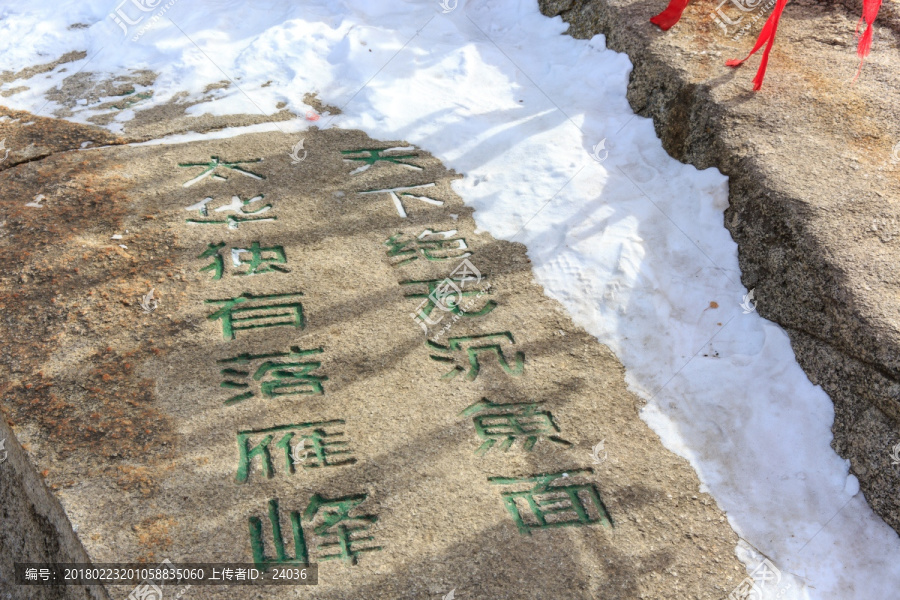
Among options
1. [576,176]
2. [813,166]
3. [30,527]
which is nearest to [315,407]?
[30,527]

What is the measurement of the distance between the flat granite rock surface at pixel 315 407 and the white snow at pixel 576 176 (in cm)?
24

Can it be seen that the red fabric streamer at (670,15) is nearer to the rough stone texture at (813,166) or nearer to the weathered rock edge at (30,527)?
the rough stone texture at (813,166)

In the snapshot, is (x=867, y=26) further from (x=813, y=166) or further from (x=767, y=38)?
(x=813, y=166)

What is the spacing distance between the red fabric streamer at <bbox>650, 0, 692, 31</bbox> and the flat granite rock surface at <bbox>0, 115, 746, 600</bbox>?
2228 millimetres

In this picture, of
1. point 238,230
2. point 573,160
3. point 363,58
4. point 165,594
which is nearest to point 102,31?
point 363,58

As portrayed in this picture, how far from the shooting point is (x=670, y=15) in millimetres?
5027

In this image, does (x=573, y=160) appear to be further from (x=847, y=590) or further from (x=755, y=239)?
Result: (x=847, y=590)

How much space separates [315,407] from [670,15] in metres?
3.93

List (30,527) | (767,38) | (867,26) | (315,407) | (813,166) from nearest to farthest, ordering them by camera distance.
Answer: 1. (30,527)
2. (315,407)
3. (813,166)
4. (867,26)
5. (767,38)

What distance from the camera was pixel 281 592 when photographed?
2.57 metres

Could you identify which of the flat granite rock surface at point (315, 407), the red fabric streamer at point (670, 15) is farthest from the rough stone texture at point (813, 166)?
the flat granite rock surface at point (315, 407)

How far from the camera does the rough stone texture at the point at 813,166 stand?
10.3 ft

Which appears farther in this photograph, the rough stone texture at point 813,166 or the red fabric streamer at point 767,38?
the red fabric streamer at point 767,38

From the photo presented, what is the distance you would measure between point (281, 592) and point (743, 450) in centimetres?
219
